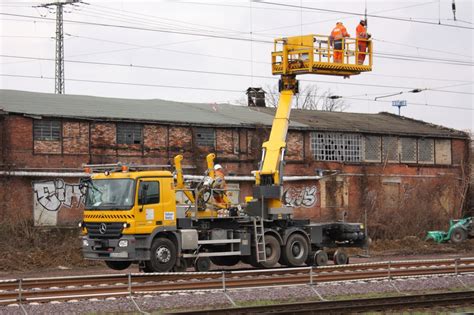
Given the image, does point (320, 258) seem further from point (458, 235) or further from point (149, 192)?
point (458, 235)

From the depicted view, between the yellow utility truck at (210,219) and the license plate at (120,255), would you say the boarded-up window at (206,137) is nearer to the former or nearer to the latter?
the yellow utility truck at (210,219)

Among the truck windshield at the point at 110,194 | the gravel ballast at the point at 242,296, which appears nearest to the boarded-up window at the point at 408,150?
the gravel ballast at the point at 242,296

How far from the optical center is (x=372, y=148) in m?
47.2

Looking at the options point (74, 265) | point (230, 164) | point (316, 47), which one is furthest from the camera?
point (230, 164)

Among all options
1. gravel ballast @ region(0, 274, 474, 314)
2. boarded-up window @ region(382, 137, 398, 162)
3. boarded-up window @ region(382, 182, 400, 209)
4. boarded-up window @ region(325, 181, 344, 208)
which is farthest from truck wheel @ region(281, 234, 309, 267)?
boarded-up window @ region(382, 137, 398, 162)

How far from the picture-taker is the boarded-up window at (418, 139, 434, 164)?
49406mm

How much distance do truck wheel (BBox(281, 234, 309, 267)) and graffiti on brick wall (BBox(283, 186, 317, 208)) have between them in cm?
1430

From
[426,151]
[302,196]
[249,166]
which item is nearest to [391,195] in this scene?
[426,151]

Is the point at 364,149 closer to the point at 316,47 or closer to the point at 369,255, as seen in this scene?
the point at 369,255

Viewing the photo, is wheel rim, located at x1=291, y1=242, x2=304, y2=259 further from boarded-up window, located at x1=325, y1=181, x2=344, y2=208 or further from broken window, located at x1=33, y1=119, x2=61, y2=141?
boarded-up window, located at x1=325, y1=181, x2=344, y2=208

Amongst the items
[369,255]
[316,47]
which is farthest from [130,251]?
[369,255]

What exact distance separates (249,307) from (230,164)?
957 inches

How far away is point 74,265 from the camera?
3023 cm

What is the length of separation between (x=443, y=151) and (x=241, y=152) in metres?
15.1
